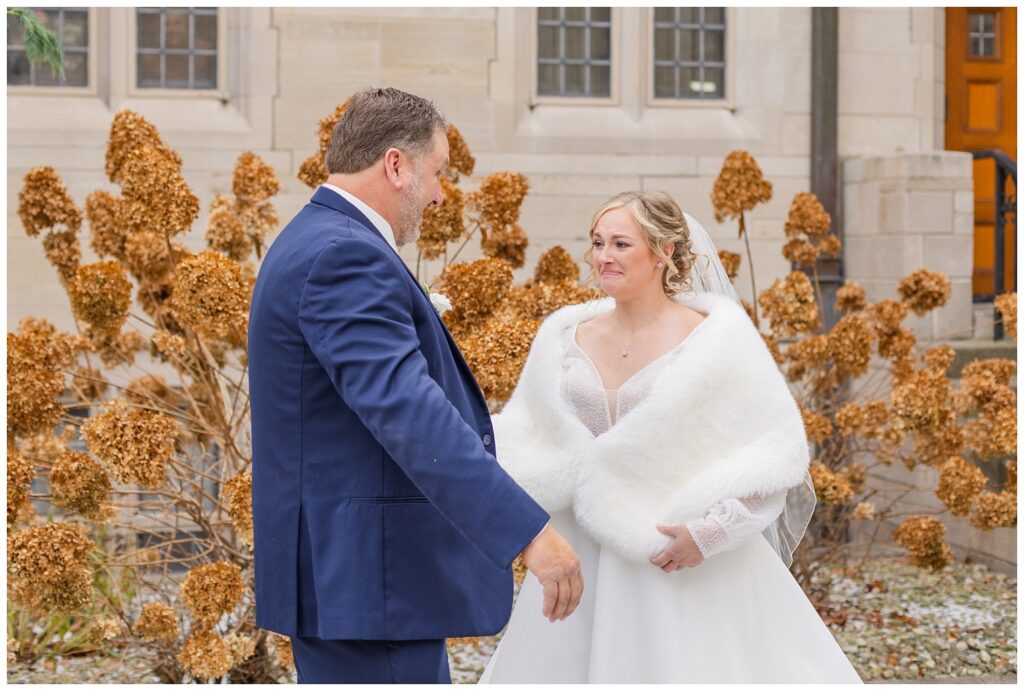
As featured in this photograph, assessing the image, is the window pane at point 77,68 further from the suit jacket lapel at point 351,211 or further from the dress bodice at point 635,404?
the suit jacket lapel at point 351,211

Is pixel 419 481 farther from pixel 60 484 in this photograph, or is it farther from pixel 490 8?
pixel 490 8

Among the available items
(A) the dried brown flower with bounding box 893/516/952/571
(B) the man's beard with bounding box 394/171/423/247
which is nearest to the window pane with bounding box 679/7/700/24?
(A) the dried brown flower with bounding box 893/516/952/571

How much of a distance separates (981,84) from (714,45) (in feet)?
7.84

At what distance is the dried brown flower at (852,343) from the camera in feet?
18.4

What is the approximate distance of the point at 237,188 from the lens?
5.46m

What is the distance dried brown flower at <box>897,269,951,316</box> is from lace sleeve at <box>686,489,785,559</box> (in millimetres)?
2822

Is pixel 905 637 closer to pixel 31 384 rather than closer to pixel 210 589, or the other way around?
pixel 210 589

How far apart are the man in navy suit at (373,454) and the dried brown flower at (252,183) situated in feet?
8.65

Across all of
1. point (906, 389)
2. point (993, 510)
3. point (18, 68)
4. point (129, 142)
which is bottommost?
point (993, 510)

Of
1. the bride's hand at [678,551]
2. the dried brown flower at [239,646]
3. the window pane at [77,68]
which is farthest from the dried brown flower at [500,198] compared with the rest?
the window pane at [77,68]

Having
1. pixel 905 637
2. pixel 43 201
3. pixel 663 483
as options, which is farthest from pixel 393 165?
pixel 905 637

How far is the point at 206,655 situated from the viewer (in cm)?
470

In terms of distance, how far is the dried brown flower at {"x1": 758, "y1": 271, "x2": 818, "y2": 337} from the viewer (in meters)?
5.67

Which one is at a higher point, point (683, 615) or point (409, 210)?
point (409, 210)
